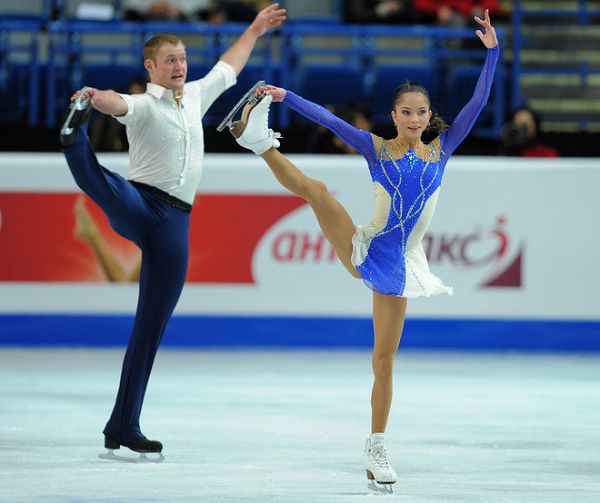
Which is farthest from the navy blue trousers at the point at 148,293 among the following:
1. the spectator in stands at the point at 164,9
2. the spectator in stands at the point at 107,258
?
the spectator in stands at the point at 164,9

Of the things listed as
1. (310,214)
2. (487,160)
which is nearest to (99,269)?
(310,214)

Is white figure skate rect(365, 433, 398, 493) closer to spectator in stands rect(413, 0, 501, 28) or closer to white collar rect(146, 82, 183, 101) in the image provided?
white collar rect(146, 82, 183, 101)

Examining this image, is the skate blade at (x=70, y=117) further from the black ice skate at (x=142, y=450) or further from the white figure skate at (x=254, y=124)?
the black ice skate at (x=142, y=450)

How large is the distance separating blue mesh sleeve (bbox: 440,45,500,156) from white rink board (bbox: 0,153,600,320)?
11.0ft

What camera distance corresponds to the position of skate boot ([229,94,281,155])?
443 centimetres

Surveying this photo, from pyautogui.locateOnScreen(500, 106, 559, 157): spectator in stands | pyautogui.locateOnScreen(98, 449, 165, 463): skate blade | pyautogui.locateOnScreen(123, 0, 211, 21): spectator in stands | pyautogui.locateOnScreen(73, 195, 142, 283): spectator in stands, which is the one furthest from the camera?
pyautogui.locateOnScreen(123, 0, 211, 21): spectator in stands

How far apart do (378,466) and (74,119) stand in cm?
156

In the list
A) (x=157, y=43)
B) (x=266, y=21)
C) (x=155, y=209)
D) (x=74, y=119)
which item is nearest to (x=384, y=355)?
(x=155, y=209)

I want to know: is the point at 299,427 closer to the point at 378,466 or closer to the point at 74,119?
the point at 378,466

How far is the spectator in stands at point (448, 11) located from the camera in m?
10.5

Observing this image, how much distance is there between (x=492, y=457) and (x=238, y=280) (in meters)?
3.38

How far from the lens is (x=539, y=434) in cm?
538

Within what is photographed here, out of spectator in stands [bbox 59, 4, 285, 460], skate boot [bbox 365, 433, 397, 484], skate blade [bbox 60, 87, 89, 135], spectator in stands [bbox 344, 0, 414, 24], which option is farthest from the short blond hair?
spectator in stands [bbox 344, 0, 414, 24]

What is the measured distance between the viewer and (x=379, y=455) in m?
4.31
